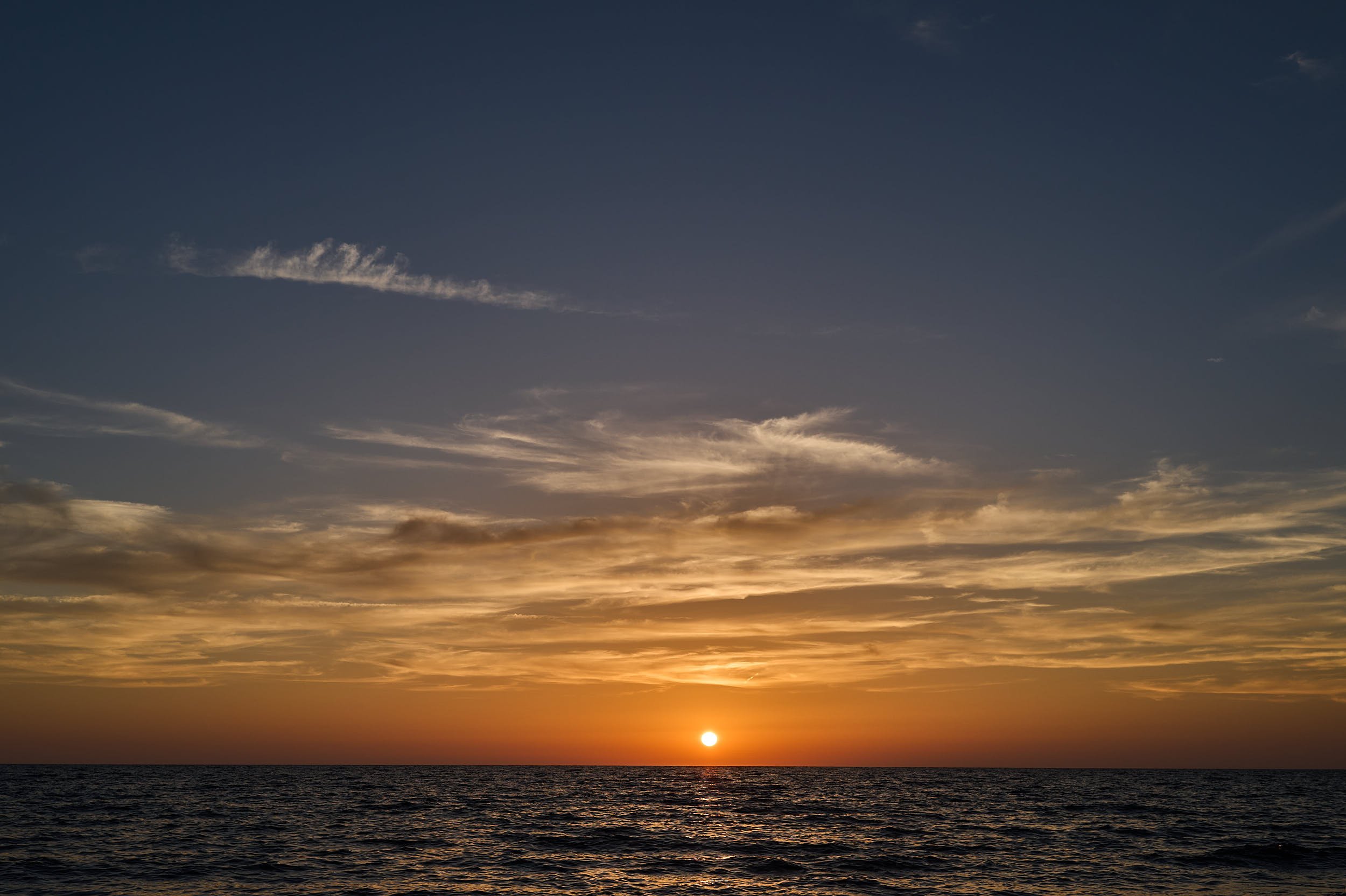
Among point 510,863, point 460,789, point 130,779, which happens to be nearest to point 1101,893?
point 510,863

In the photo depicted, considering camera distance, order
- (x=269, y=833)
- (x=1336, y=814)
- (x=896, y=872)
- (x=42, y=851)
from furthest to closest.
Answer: (x=1336, y=814) < (x=269, y=833) < (x=42, y=851) < (x=896, y=872)

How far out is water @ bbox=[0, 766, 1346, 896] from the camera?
41.3m

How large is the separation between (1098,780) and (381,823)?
181048mm

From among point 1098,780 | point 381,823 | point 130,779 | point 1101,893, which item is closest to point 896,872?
point 1101,893

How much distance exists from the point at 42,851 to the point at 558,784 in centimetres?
11392

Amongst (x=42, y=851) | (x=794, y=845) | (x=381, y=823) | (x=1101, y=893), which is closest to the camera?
(x=1101, y=893)

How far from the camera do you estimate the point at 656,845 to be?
2203 inches

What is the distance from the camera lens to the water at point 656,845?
41.3m

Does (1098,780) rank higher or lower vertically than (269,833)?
lower

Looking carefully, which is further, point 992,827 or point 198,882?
point 992,827

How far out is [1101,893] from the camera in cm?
3931

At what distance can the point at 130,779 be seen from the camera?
516 ft

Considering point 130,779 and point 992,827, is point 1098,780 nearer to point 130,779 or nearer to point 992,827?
point 992,827

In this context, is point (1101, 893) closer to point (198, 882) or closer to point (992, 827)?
point (992, 827)
